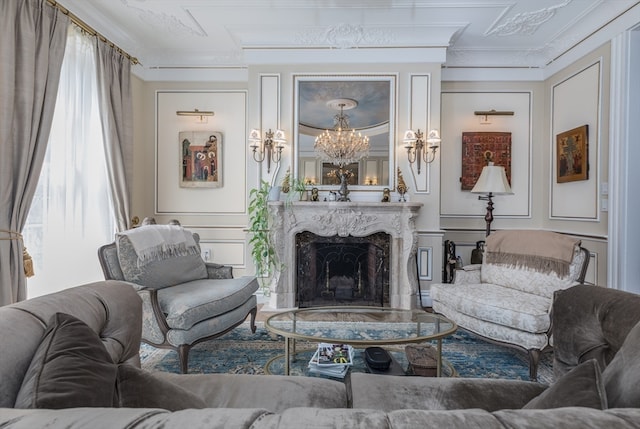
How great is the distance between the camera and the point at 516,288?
2557mm

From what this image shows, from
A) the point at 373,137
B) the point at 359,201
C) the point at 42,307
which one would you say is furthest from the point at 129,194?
the point at 42,307

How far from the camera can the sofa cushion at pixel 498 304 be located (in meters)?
2.00

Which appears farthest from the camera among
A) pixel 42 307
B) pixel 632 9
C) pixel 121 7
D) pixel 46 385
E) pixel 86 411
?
pixel 121 7

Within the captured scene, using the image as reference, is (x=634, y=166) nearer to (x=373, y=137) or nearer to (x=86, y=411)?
(x=373, y=137)

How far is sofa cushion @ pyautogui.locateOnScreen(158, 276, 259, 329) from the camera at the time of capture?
77.8 inches

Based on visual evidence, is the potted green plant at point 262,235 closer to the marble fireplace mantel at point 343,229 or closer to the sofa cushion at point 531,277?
the marble fireplace mantel at point 343,229

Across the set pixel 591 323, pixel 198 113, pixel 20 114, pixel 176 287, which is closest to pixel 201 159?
pixel 198 113

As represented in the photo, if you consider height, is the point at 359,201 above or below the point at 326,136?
below

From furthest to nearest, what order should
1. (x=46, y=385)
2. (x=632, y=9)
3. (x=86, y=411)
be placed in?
(x=632, y=9) → (x=46, y=385) → (x=86, y=411)

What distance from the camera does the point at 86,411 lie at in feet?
1.62

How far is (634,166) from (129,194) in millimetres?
4570

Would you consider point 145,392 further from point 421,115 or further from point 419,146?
point 421,115

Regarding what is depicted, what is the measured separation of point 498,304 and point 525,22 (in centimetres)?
272

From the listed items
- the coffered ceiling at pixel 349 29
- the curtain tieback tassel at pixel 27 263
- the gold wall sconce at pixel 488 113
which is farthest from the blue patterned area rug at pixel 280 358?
the coffered ceiling at pixel 349 29
